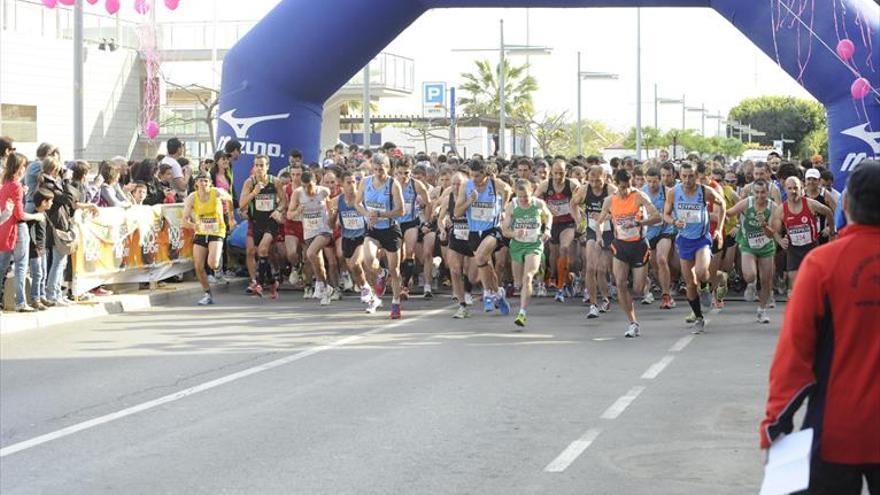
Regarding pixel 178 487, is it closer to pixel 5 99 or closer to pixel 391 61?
pixel 5 99

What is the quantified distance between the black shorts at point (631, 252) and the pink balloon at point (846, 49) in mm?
4819

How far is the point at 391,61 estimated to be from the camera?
47344 mm

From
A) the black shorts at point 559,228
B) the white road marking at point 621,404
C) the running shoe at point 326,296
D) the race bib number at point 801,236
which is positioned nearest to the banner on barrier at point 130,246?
the running shoe at point 326,296

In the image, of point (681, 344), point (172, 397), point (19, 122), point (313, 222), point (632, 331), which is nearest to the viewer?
point (172, 397)

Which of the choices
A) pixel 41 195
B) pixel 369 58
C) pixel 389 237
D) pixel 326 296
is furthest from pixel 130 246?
pixel 369 58

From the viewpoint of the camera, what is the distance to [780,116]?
397ft

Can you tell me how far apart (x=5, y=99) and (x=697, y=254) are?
25790 mm

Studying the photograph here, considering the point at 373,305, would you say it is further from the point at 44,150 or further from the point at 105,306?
the point at 44,150

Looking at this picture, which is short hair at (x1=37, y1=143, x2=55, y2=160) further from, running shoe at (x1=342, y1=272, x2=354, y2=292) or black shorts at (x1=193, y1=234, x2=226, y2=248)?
running shoe at (x1=342, y1=272, x2=354, y2=292)

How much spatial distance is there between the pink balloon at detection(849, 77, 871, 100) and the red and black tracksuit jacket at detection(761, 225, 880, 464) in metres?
13.6

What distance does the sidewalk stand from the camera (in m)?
14.6

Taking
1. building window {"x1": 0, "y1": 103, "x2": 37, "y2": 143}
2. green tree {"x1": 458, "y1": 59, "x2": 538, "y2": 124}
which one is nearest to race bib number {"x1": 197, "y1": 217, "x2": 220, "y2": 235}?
building window {"x1": 0, "y1": 103, "x2": 37, "y2": 143}

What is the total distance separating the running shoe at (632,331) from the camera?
45.8ft

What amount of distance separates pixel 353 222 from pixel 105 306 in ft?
10.4
